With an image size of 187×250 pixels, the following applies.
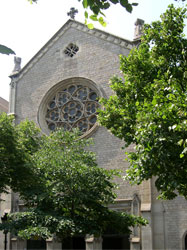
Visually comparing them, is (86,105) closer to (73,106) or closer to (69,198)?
(73,106)

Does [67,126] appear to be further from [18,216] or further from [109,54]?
[18,216]

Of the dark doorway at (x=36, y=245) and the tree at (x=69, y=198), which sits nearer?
the tree at (x=69, y=198)

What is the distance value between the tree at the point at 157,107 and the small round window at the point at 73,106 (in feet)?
28.2

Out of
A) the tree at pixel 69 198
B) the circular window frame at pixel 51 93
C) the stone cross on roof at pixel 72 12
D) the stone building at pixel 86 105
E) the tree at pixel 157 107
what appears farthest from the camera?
the stone cross on roof at pixel 72 12

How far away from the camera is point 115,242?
826 inches

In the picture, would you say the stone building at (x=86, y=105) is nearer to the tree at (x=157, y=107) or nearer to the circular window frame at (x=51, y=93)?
the circular window frame at (x=51, y=93)

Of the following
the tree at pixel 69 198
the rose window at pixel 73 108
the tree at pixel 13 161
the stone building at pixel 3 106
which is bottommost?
the tree at pixel 69 198

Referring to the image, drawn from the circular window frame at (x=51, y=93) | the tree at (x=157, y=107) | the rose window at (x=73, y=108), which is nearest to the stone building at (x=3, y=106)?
the circular window frame at (x=51, y=93)

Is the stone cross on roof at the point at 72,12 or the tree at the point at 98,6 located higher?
the stone cross on roof at the point at 72,12

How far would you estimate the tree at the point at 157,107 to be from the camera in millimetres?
10641

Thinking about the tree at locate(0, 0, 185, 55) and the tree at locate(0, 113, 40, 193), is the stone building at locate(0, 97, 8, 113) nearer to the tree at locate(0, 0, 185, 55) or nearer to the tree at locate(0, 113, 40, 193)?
the tree at locate(0, 113, 40, 193)

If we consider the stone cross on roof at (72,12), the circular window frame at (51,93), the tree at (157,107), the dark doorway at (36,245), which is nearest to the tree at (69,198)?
the tree at (157,107)

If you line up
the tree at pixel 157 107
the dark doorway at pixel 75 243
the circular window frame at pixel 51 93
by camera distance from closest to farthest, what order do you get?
1. the tree at pixel 157 107
2. the dark doorway at pixel 75 243
3. the circular window frame at pixel 51 93

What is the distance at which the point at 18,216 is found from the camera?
50.6 feet
